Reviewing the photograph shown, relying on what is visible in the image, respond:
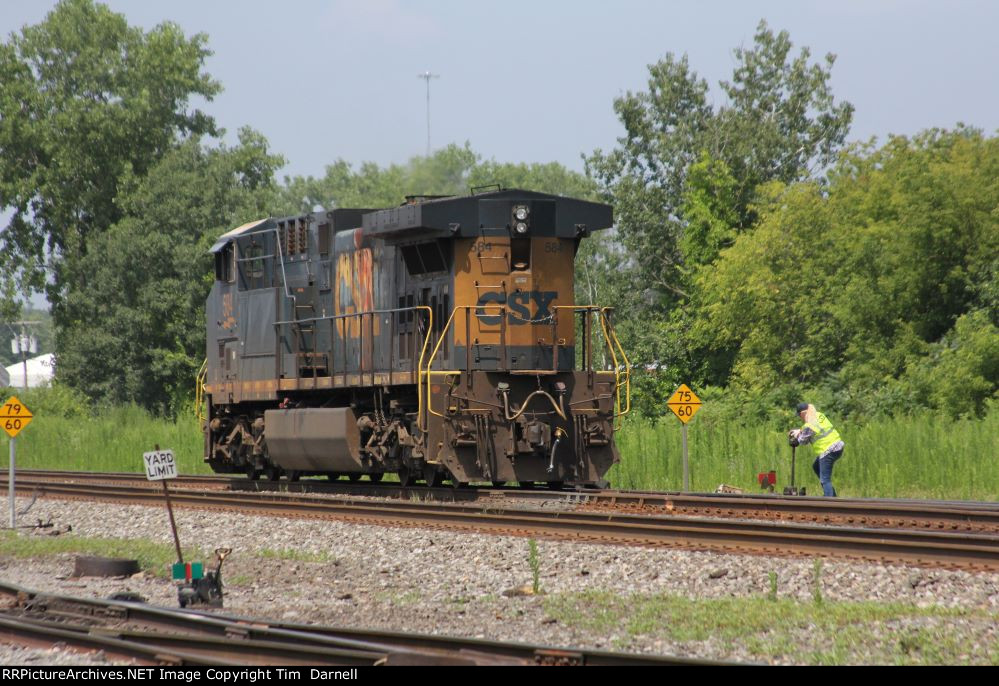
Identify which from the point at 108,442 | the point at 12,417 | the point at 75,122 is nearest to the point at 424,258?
Answer: the point at 12,417

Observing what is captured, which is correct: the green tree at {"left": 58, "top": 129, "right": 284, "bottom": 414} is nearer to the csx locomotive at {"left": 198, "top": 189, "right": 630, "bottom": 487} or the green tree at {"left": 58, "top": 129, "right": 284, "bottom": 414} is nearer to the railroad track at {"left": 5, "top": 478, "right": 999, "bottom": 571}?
the csx locomotive at {"left": 198, "top": 189, "right": 630, "bottom": 487}

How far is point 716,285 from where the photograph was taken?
3325 centimetres

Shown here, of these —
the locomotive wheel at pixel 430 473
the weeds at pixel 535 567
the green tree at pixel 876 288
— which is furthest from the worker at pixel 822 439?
the green tree at pixel 876 288

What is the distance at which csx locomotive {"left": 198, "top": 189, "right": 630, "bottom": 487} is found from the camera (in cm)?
1544

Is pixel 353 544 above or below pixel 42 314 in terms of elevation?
below

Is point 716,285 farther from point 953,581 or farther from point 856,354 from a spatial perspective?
point 953,581

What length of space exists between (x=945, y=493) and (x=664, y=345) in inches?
719

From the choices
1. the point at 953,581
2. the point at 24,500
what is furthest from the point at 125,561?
the point at 24,500

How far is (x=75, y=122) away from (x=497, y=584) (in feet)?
136

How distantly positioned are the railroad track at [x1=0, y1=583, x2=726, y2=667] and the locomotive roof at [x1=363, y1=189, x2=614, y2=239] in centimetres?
826

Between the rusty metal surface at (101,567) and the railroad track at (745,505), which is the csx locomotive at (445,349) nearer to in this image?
the railroad track at (745,505)

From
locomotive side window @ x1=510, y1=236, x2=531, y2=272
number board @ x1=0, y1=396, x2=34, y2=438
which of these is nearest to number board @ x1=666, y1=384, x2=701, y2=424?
locomotive side window @ x1=510, y1=236, x2=531, y2=272

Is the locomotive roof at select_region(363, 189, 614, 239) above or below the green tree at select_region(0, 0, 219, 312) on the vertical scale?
below

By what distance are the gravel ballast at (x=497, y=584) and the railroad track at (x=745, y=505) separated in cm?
225
